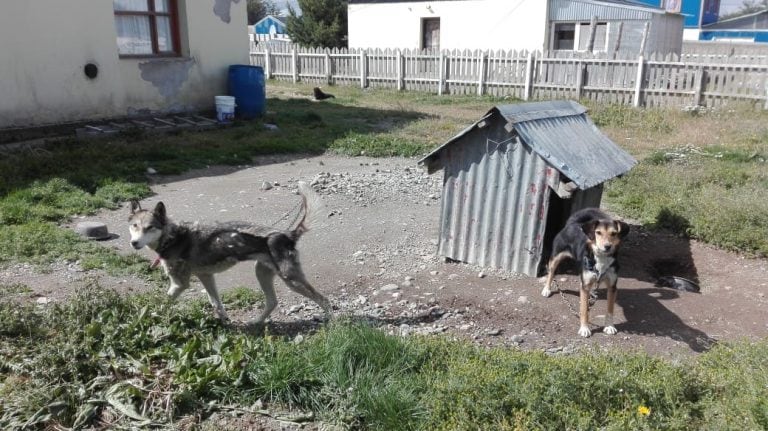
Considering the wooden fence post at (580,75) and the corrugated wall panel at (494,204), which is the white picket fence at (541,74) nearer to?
the wooden fence post at (580,75)

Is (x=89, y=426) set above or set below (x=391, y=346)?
below

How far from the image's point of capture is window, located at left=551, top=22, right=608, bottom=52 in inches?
1031

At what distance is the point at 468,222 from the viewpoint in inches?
266

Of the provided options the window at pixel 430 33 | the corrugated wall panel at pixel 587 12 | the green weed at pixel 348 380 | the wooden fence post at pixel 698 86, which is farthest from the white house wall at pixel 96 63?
the corrugated wall panel at pixel 587 12

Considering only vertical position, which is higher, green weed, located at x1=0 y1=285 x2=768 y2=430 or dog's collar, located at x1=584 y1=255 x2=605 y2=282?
dog's collar, located at x1=584 y1=255 x2=605 y2=282

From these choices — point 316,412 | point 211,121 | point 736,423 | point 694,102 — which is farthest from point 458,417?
point 694,102

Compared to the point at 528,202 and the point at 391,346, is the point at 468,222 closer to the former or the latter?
the point at 528,202

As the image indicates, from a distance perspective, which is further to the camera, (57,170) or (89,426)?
(57,170)

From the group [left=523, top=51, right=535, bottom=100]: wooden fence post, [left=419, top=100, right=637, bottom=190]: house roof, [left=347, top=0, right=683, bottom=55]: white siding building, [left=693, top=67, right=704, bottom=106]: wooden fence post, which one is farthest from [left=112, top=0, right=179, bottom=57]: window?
[left=347, top=0, right=683, bottom=55]: white siding building

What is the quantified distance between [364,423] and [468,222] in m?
3.51

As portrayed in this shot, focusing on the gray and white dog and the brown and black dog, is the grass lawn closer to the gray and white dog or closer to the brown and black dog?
the gray and white dog

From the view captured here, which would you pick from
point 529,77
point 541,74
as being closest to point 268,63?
point 529,77

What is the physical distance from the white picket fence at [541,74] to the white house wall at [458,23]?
559 centimetres

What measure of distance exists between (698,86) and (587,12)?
30.9ft
